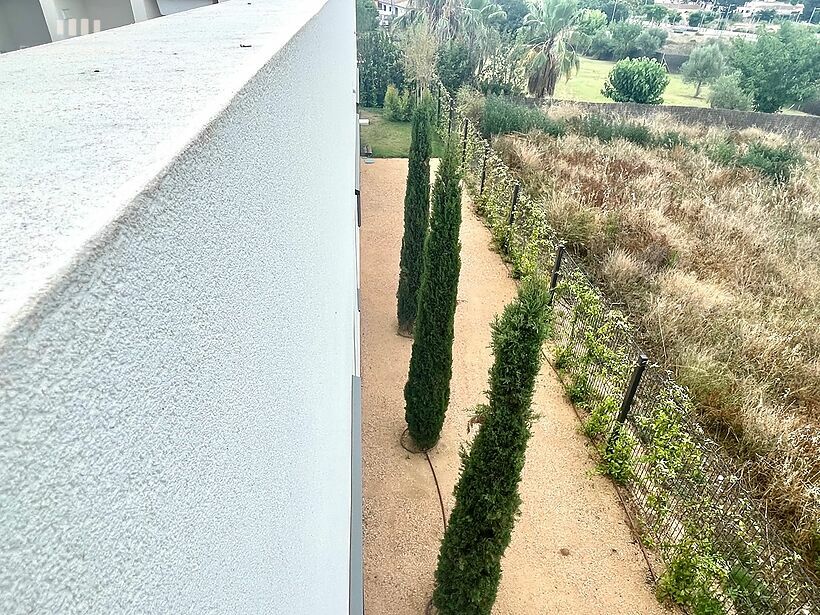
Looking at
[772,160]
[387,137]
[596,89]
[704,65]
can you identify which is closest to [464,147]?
[387,137]

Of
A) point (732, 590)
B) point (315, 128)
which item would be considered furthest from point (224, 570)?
point (732, 590)

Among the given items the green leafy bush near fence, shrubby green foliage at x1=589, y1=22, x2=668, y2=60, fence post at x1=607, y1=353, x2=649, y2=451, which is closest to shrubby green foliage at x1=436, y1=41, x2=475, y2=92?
the green leafy bush near fence

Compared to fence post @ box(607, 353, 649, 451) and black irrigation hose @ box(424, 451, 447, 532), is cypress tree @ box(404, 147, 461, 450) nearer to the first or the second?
black irrigation hose @ box(424, 451, 447, 532)

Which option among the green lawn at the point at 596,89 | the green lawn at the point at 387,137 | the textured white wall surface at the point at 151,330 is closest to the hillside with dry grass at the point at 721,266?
the green lawn at the point at 387,137

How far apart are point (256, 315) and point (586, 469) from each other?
580cm

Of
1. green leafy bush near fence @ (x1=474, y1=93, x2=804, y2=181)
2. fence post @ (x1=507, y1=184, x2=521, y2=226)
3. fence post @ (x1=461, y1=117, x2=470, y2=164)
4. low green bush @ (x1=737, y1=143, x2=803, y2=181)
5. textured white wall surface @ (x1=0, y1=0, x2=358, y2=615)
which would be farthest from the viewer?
green leafy bush near fence @ (x1=474, y1=93, x2=804, y2=181)

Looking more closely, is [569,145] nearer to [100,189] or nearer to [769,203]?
[769,203]

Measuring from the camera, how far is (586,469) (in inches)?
230

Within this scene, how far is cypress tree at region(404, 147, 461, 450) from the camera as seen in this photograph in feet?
17.8

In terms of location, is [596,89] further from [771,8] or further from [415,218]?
[771,8]

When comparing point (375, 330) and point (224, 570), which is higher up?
point (224, 570)

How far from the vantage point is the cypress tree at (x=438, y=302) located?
5414 millimetres

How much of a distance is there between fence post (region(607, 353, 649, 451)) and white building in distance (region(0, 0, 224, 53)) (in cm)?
565

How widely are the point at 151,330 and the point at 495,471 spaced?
314 centimetres
